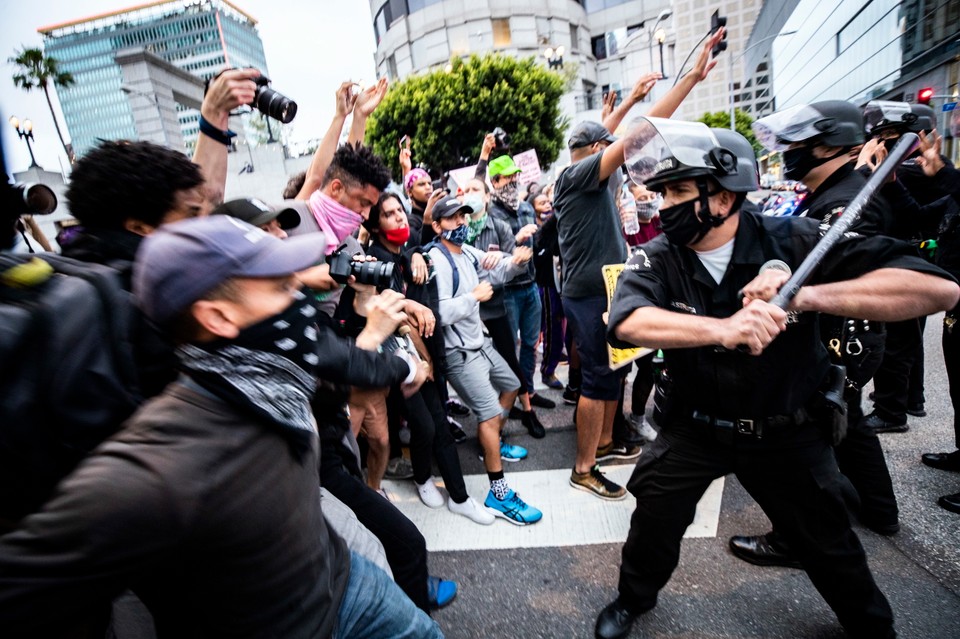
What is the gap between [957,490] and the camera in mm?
2703

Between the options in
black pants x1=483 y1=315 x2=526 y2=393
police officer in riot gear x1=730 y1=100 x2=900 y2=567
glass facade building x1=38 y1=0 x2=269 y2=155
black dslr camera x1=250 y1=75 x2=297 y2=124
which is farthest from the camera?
glass facade building x1=38 y1=0 x2=269 y2=155

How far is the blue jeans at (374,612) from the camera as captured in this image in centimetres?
133

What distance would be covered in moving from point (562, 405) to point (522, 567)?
7.18ft

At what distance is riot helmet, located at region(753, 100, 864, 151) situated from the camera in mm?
2311

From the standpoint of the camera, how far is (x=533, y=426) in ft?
13.3

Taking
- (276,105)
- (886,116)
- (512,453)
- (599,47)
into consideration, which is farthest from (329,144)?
(599,47)

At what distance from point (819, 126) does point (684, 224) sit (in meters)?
1.28

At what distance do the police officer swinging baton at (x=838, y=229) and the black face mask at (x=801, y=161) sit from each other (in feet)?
2.35

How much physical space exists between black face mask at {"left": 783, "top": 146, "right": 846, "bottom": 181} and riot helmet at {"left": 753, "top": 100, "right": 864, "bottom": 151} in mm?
44

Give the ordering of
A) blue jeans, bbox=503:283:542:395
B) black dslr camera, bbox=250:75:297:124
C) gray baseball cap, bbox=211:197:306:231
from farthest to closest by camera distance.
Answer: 1. blue jeans, bbox=503:283:542:395
2. black dslr camera, bbox=250:75:297:124
3. gray baseball cap, bbox=211:197:306:231

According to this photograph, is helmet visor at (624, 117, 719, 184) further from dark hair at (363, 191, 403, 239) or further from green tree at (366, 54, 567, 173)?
green tree at (366, 54, 567, 173)

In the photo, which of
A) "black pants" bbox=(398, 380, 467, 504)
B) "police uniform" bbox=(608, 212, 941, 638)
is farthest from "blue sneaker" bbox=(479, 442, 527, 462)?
"police uniform" bbox=(608, 212, 941, 638)

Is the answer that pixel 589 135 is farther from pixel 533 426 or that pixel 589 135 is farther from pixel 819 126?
pixel 533 426

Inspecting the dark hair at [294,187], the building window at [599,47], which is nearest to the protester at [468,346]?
the dark hair at [294,187]
